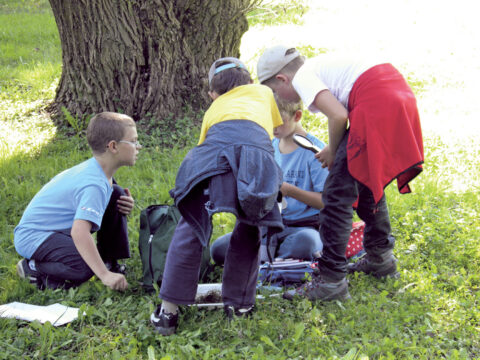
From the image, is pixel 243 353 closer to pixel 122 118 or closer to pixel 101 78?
pixel 122 118

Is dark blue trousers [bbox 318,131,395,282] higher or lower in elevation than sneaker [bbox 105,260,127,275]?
higher

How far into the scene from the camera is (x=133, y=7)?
16.0 ft

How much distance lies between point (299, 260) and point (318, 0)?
1167 cm

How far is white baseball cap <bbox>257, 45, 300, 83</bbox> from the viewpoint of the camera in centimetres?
280

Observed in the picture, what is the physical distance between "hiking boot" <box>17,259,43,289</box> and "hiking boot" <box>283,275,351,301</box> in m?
1.51

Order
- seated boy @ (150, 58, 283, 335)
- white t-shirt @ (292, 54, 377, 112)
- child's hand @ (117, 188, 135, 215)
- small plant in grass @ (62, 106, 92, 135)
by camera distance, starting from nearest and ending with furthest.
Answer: seated boy @ (150, 58, 283, 335), white t-shirt @ (292, 54, 377, 112), child's hand @ (117, 188, 135, 215), small plant in grass @ (62, 106, 92, 135)

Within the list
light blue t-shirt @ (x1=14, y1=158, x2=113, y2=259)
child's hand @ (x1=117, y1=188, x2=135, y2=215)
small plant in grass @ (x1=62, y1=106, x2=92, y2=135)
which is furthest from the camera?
small plant in grass @ (x1=62, y1=106, x2=92, y2=135)

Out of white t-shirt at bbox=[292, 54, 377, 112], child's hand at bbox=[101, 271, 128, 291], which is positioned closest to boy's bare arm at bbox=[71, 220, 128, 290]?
child's hand at bbox=[101, 271, 128, 291]

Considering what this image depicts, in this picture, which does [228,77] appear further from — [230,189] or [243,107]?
[230,189]

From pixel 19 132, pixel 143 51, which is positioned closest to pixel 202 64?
pixel 143 51

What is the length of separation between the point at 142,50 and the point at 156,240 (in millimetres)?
2687

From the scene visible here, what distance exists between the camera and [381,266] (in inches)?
121

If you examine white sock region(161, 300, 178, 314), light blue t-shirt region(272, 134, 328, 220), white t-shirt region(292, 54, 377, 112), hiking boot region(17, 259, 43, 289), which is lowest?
hiking boot region(17, 259, 43, 289)

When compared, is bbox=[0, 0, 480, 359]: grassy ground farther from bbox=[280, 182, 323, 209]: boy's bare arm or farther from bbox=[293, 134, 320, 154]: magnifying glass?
bbox=[293, 134, 320, 154]: magnifying glass
